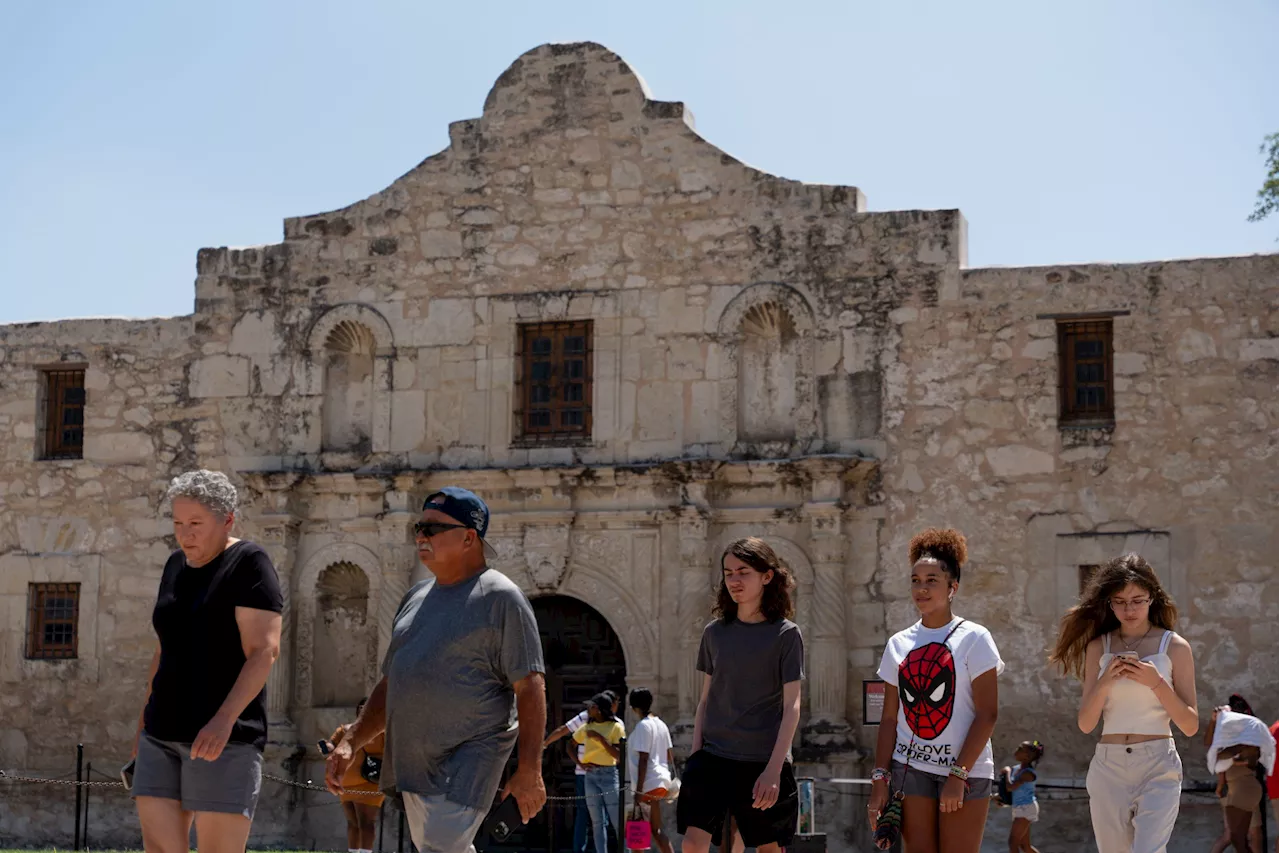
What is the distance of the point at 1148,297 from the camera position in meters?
15.7

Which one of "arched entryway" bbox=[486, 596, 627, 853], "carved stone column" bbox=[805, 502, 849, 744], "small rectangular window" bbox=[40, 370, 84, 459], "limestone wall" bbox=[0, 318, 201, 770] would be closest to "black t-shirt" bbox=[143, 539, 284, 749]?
"carved stone column" bbox=[805, 502, 849, 744]

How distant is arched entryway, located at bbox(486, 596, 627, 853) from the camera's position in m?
16.5

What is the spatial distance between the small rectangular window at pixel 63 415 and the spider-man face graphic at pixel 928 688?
1265 cm

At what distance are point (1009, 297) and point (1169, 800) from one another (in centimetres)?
898

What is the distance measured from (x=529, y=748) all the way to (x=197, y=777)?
4.72ft

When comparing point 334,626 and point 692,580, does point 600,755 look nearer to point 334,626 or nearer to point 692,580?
point 692,580

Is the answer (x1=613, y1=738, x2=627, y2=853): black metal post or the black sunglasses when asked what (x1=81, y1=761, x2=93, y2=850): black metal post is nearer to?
(x1=613, y1=738, x2=627, y2=853): black metal post

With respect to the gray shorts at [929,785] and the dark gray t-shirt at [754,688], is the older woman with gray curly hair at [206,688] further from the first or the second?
the gray shorts at [929,785]

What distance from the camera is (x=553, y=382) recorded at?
17297 mm

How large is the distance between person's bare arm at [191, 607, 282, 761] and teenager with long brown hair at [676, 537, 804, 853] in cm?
194

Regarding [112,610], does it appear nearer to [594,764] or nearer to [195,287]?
[195,287]

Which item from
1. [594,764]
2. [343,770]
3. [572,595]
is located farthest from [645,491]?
[343,770]

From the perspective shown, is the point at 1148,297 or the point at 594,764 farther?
the point at 1148,297

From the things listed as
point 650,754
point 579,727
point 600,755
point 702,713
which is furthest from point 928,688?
point 579,727
